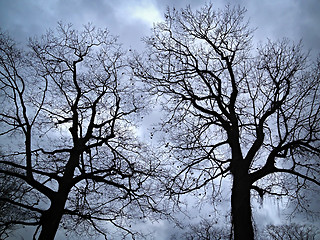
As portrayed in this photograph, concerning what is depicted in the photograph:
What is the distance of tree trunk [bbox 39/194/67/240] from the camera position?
6.56m

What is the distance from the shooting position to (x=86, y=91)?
10.2 metres

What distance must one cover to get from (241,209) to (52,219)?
5.48 meters

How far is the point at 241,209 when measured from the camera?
5.50 m

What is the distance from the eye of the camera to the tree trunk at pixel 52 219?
21.5 ft

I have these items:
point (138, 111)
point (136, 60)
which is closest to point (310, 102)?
point (136, 60)

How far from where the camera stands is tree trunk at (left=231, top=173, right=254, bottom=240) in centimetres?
Answer: 522

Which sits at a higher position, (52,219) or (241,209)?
(241,209)

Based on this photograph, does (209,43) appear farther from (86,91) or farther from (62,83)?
(62,83)

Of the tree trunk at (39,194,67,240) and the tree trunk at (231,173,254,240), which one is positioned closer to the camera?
the tree trunk at (231,173,254,240)

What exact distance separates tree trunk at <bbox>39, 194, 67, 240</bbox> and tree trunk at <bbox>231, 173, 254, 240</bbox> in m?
5.18

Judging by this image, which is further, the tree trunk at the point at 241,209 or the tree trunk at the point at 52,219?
the tree trunk at the point at 52,219

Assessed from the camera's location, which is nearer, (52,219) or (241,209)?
(241,209)

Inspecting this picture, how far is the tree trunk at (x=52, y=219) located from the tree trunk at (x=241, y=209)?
5176mm

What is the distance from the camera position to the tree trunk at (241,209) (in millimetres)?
5223
